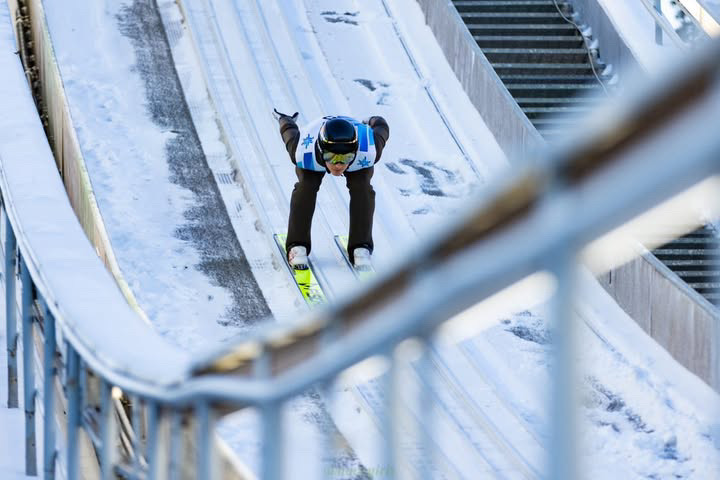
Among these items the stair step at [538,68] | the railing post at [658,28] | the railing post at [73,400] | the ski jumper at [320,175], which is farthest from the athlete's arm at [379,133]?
the railing post at [73,400]

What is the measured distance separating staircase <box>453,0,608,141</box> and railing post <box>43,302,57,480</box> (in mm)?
5844

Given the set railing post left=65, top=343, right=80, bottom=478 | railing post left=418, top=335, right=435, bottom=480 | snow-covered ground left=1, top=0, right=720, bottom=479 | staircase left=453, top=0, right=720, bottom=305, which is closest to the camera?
railing post left=418, top=335, right=435, bottom=480

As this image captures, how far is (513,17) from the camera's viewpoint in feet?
35.1

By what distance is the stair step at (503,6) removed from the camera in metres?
10.8

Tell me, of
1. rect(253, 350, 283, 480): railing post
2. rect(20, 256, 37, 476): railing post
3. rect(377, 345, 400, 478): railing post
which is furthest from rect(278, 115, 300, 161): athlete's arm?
rect(377, 345, 400, 478): railing post

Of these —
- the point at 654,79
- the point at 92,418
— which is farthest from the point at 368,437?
the point at 92,418

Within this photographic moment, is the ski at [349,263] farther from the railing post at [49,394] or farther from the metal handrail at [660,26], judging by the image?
the railing post at [49,394]

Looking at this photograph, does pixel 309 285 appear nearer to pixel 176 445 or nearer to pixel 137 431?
pixel 137 431

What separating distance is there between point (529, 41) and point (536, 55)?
19cm

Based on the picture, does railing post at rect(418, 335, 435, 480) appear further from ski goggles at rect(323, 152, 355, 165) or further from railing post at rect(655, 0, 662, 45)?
railing post at rect(655, 0, 662, 45)

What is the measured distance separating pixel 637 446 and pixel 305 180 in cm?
213

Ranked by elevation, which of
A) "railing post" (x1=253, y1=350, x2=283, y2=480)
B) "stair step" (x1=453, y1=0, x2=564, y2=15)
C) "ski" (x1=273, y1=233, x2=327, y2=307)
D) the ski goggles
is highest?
"railing post" (x1=253, y1=350, x2=283, y2=480)

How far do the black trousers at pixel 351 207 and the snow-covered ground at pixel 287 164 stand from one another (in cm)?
22

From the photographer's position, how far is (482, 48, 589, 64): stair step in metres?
10.2
